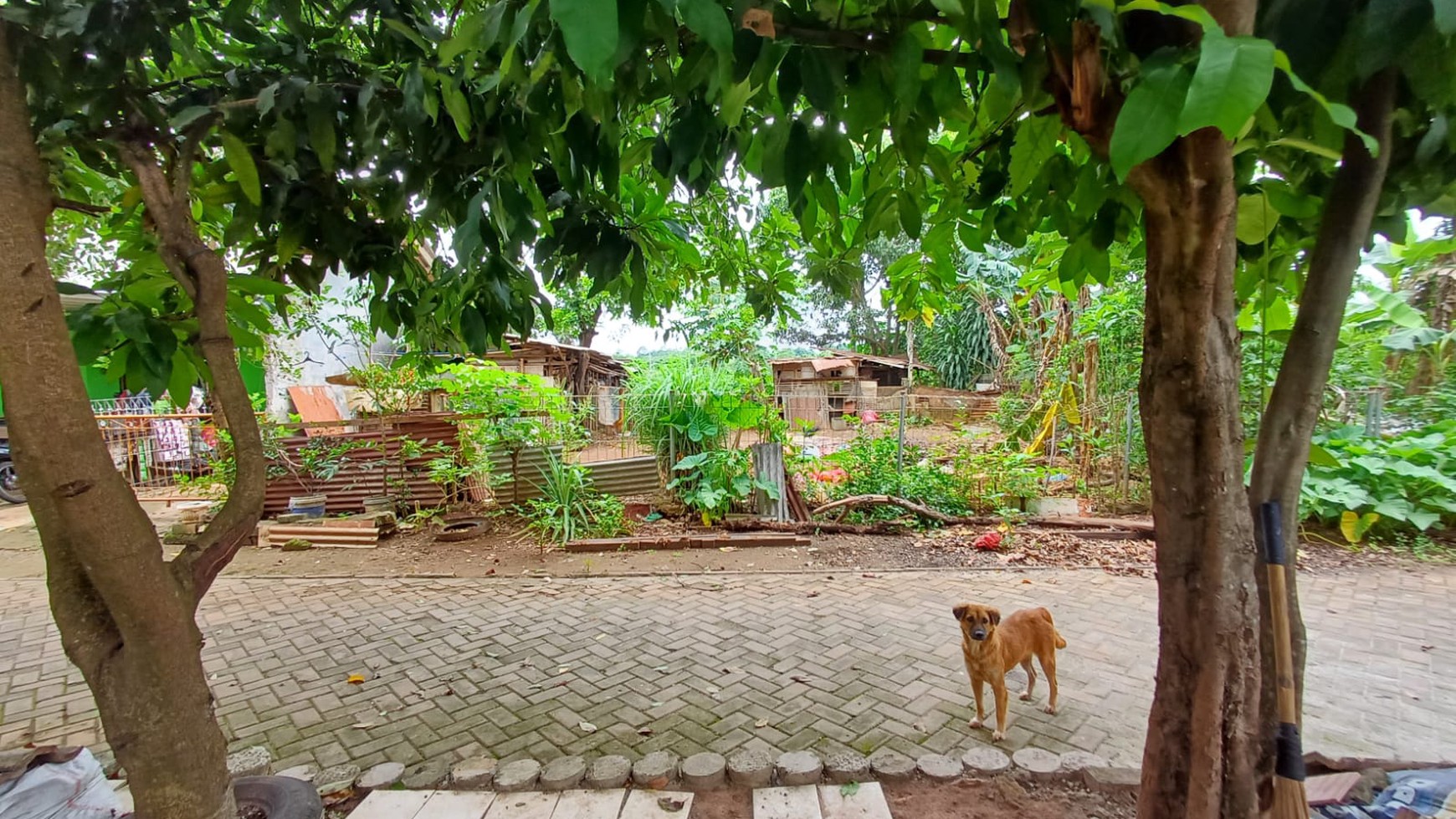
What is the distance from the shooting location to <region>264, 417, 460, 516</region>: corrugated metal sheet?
23.3 feet

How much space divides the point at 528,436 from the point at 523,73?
615 centimetres

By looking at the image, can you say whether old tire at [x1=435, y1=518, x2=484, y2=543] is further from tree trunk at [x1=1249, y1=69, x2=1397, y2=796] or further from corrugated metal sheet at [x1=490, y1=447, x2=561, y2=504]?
tree trunk at [x1=1249, y1=69, x2=1397, y2=796]

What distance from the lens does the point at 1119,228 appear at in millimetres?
1830

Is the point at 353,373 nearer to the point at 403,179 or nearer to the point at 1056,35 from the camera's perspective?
the point at 403,179

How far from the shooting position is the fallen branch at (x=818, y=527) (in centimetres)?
634

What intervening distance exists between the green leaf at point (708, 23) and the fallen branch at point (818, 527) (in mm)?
5849

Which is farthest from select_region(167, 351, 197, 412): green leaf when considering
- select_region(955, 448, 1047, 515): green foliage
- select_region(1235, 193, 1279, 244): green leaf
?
select_region(955, 448, 1047, 515): green foliage

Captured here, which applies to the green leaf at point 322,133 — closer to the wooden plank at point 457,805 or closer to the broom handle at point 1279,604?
the wooden plank at point 457,805

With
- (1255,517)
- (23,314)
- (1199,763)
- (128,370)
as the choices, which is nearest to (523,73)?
(23,314)

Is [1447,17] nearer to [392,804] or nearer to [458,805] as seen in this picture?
[458,805]

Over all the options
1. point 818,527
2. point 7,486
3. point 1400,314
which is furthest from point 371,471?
point 1400,314

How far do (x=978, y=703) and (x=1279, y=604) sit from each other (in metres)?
1.49

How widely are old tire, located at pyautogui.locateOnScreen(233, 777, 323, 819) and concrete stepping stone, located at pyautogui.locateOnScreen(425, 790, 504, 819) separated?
374 millimetres

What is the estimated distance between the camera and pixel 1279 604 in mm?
1355
